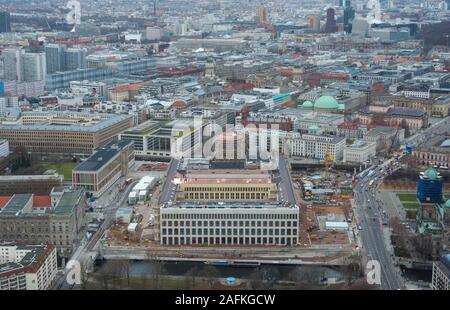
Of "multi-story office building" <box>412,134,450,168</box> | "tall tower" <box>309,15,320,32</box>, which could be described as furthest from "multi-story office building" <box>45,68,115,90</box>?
"tall tower" <box>309,15,320,32</box>

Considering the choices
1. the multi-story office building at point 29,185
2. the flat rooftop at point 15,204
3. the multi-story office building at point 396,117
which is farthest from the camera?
the multi-story office building at point 396,117

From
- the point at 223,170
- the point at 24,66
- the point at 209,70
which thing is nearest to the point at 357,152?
the point at 223,170

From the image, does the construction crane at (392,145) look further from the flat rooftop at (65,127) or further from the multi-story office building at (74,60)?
the multi-story office building at (74,60)

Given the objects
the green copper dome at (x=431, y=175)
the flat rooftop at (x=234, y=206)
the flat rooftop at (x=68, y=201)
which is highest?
the green copper dome at (x=431, y=175)

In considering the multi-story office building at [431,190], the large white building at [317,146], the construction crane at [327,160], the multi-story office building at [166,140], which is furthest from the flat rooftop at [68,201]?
the large white building at [317,146]

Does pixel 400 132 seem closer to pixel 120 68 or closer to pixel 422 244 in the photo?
pixel 422 244
